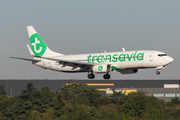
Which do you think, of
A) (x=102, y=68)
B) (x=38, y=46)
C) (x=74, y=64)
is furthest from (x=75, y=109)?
(x=102, y=68)

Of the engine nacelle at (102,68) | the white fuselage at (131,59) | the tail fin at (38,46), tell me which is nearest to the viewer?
the white fuselage at (131,59)

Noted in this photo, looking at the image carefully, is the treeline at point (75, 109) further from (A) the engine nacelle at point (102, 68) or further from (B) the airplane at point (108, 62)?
(A) the engine nacelle at point (102, 68)

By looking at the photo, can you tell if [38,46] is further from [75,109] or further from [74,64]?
[75,109]

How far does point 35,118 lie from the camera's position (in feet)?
411

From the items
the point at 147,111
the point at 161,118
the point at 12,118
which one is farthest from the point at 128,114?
the point at 12,118

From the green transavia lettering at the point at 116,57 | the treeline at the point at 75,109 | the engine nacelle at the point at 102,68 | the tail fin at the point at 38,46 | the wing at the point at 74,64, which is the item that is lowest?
the treeline at the point at 75,109

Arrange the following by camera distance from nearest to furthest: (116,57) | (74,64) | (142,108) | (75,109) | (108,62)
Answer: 1. (116,57)
2. (108,62)
3. (74,64)
4. (75,109)
5. (142,108)

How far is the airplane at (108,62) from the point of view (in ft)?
196

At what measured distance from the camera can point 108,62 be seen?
63.7m

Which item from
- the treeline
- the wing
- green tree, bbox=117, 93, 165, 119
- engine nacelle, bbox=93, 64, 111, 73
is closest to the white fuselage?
engine nacelle, bbox=93, 64, 111, 73

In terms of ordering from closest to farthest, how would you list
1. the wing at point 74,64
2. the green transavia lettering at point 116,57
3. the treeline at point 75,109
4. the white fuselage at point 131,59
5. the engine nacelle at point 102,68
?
the white fuselage at point 131,59
the green transavia lettering at point 116,57
the engine nacelle at point 102,68
the wing at point 74,64
the treeline at point 75,109

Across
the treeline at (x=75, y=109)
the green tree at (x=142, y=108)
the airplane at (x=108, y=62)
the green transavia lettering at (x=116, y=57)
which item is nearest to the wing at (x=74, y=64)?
the airplane at (x=108, y=62)

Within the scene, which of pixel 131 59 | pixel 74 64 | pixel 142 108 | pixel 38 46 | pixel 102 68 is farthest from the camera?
pixel 142 108

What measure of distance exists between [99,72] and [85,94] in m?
131
